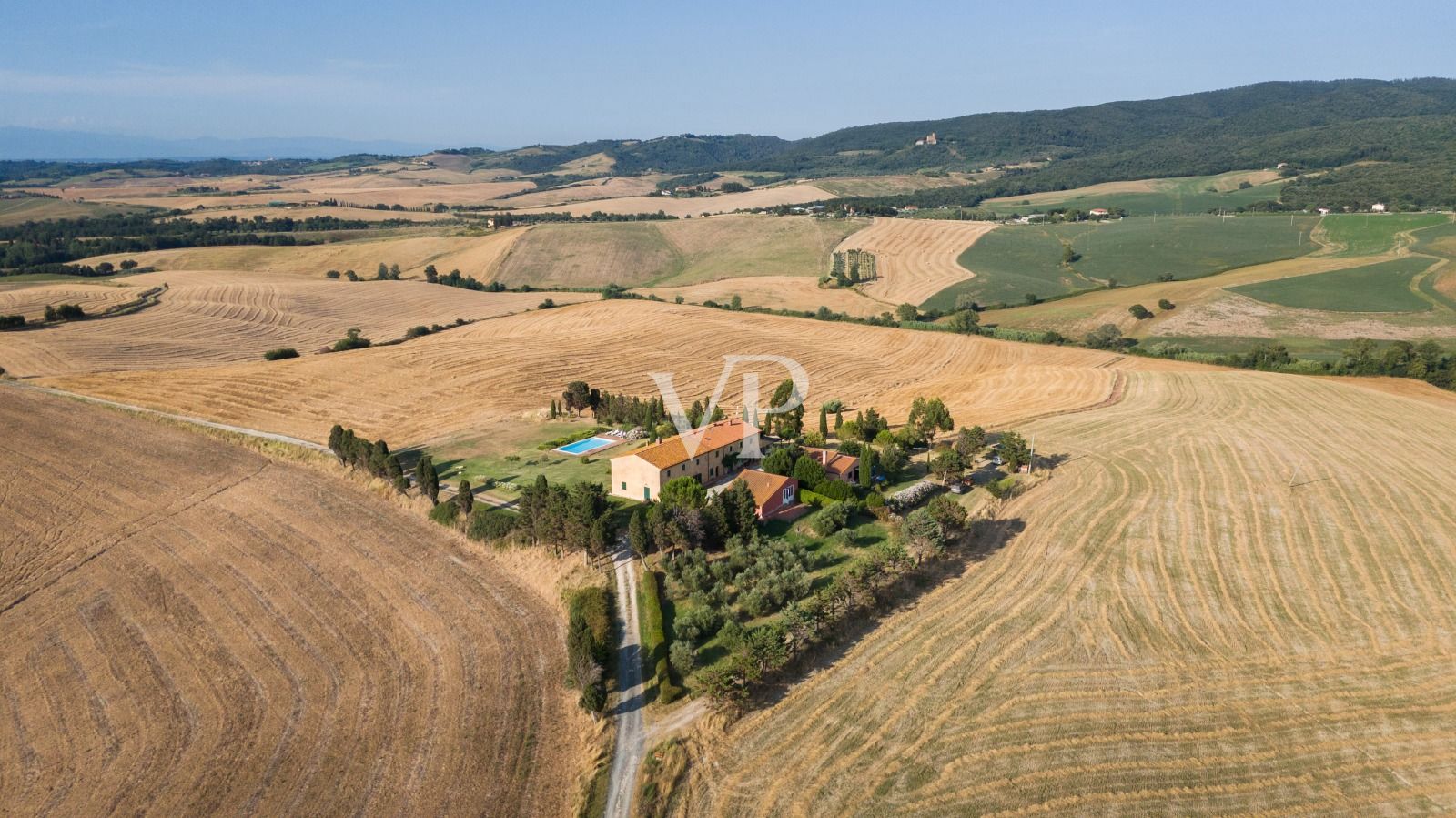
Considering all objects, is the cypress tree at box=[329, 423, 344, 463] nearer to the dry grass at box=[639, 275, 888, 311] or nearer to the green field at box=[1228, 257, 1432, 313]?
the dry grass at box=[639, 275, 888, 311]

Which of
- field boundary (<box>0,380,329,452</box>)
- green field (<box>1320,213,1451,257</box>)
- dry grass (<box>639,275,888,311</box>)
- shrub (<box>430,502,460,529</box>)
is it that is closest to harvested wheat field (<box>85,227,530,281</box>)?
dry grass (<box>639,275,888,311</box>)

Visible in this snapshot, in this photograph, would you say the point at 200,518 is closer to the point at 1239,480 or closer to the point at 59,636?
the point at 59,636

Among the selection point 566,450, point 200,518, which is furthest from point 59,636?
point 566,450

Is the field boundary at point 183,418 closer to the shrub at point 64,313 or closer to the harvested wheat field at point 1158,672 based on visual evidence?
the shrub at point 64,313

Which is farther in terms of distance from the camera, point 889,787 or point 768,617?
point 768,617

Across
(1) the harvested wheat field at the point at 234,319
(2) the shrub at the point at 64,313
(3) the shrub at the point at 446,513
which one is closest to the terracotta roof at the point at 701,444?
(3) the shrub at the point at 446,513

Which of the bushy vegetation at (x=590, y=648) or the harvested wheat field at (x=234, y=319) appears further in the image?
the harvested wheat field at (x=234, y=319)
